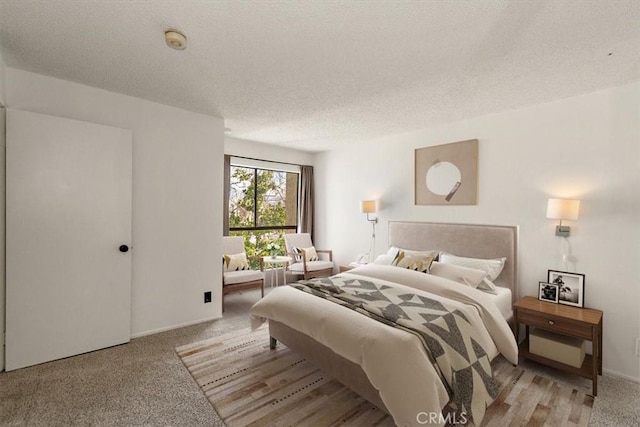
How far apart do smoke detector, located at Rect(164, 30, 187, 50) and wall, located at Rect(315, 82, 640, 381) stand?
3.18m

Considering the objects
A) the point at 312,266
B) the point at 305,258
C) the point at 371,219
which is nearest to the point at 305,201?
the point at 305,258

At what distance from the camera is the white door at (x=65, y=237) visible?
8.04ft

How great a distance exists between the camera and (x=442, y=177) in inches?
151

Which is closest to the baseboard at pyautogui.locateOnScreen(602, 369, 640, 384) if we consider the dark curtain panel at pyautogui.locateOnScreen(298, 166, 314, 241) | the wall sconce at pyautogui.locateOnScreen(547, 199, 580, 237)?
the wall sconce at pyautogui.locateOnScreen(547, 199, 580, 237)

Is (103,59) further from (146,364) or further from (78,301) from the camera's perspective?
(146,364)

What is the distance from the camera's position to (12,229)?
242cm

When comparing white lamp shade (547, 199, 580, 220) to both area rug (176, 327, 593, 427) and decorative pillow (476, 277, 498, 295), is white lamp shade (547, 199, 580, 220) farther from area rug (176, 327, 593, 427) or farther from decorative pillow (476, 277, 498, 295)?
area rug (176, 327, 593, 427)

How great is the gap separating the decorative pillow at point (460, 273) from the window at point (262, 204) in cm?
274

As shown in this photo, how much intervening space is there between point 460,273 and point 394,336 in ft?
5.02

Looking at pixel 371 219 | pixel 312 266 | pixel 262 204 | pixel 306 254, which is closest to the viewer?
pixel 371 219

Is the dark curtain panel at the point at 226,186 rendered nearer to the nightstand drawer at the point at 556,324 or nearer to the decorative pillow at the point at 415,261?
the decorative pillow at the point at 415,261

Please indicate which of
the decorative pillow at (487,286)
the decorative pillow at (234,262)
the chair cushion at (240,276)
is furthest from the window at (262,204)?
the decorative pillow at (487,286)

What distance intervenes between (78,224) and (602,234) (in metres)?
4.86

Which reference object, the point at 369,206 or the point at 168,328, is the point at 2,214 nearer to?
the point at 168,328
